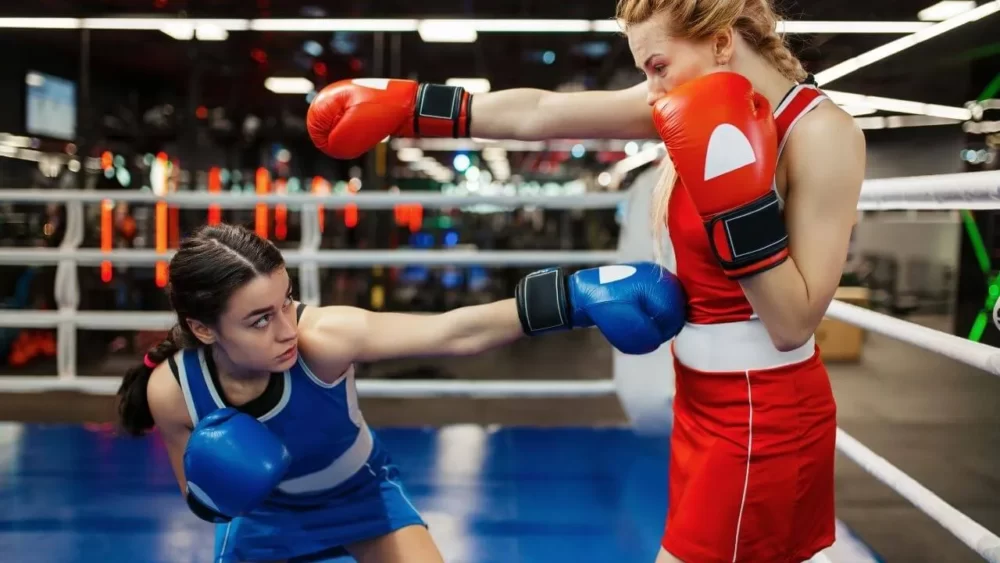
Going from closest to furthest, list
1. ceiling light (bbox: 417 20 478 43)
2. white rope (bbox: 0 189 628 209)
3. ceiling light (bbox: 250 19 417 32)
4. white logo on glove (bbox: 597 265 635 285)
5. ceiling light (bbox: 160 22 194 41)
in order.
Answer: white logo on glove (bbox: 597 265 635 285)
white rope (bbox: 0 189 628 209)
ceiling light (bbox: 160 22 194 41)
ceiling light (bbox: 250 19 417 32)
ceiling light (bbox: 417 20 478 43)

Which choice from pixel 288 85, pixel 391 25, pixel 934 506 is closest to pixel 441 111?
pixel 934 506

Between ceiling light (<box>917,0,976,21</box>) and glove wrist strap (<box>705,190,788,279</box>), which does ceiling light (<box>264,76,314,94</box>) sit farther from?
glove wrist strap (<box>705,190,788,279</box>)

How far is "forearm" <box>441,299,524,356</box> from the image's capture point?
114cm

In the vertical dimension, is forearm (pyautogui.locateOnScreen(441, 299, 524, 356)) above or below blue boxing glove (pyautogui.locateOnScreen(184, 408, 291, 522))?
above

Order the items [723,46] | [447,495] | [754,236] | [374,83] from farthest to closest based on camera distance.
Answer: [447,495] < [374,83] < [723,46] < [754,236]

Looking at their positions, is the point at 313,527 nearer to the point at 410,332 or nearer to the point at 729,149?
the point at 410,332

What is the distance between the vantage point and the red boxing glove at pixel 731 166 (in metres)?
0.86

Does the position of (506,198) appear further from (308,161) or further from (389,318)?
(308,161)

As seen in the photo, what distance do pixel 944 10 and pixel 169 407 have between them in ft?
20.7

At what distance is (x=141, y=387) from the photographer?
1.36 m

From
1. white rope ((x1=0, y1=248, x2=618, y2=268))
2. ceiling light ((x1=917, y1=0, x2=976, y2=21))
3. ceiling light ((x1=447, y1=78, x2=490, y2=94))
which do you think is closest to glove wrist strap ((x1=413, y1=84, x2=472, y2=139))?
white rope ((x1=0, y1=248, x2=618, y2=268))

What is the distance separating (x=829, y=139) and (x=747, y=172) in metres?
0.13

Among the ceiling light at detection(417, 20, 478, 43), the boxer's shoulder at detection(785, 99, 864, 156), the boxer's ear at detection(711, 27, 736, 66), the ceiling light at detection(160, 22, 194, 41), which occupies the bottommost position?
the boxer's shoulder at detection(785, 99, 864, 156)

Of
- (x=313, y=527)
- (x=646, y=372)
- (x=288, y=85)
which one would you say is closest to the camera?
(x=313, y=527)
